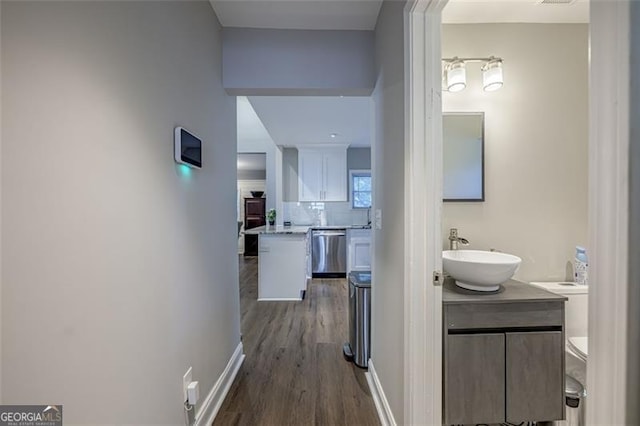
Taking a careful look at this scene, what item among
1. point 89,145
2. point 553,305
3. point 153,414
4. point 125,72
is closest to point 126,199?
point 89,145

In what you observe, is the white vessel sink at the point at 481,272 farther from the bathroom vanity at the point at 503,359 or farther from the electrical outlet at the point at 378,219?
the electrical outlet at the point at 378,219

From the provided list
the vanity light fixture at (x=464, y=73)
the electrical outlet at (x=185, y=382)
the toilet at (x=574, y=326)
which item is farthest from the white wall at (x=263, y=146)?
the toilet at (x=574, y=326)

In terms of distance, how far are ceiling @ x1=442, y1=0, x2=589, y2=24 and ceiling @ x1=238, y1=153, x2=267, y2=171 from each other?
18.2ft

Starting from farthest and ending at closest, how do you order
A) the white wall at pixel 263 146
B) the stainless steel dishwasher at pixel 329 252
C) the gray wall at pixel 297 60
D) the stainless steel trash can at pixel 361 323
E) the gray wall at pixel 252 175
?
the gray wall at pixel 252 175, the stainless steel dishwasher at pixel 329 252, the white wall at pixel 263 146, the stainless steel trash can at pixel 361 323, the gray wall at pixel 297 60

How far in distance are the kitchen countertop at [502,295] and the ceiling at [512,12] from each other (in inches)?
62.8

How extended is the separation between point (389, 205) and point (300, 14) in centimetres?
131

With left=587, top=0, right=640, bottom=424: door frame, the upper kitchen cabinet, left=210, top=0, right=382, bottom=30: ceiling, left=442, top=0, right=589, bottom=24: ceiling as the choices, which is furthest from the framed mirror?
the upper kitchen cabinet

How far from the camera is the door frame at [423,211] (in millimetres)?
1182

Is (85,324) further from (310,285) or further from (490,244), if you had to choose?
(310,285)

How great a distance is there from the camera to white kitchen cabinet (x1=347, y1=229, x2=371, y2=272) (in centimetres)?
491

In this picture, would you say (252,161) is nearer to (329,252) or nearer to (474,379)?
(329,252)

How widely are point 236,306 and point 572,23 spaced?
303 centimetres

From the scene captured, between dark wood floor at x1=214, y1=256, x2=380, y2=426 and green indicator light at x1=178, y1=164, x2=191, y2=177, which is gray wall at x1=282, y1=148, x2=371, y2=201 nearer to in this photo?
dark wood floor at x1=214, y1=256, x2=380, y2=426

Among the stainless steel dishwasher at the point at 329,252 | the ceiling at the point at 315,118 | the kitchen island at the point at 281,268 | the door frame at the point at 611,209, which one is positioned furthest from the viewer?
the stainless steel dishwasher at the point at 329,252
